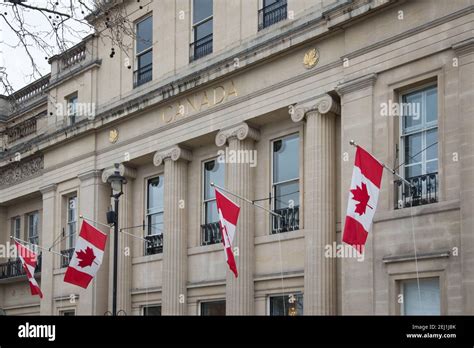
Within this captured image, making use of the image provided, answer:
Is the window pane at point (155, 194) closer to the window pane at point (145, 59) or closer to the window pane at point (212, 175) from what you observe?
the window pane at point (212, 175)

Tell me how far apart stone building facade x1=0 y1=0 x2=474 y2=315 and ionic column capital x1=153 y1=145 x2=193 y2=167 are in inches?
2.9

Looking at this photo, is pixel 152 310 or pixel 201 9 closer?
pixel 201 9

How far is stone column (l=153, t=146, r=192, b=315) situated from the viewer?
27281 mm

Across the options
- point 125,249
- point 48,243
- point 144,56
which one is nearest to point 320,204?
point 125,249

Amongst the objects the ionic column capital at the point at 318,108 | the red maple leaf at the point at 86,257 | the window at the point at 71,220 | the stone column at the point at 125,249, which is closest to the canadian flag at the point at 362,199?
the ionic column capital at the point at 318,108

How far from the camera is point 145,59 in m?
31.0

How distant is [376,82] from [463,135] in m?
3.13

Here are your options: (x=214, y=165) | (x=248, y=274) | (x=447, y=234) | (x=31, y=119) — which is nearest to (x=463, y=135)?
(x=447, y=234)

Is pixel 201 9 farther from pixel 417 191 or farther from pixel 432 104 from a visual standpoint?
pixel 417 191

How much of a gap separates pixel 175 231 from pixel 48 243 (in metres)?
8.46

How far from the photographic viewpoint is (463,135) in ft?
62.1

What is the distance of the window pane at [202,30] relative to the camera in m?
28.0

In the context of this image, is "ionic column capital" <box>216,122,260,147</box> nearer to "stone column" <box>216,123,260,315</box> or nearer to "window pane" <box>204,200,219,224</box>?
"stone column" <box>216,123,260,315</box>
